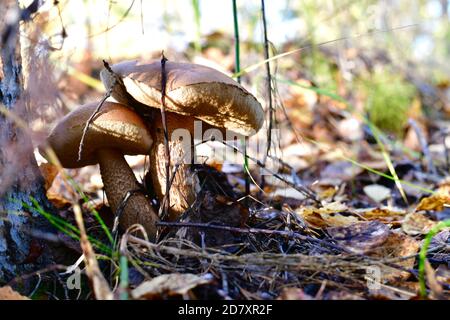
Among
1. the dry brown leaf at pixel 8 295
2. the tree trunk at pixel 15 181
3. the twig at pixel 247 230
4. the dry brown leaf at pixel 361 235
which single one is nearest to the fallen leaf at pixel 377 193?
the dry brown leaf at pixel 361 235

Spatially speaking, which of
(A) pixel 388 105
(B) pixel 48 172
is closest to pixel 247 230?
(B) pixel 48 172

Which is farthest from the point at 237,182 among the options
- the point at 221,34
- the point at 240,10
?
the point at 221,34

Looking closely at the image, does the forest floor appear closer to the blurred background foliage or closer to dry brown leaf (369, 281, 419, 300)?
dry brown leaf (369, 281, 419, 300)

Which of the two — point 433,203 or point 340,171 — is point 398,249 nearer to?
point 433,203

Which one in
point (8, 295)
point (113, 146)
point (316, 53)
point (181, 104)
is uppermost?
point (316, 53)

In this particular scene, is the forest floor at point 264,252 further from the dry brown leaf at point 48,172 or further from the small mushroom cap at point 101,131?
the small mushroom cap at point 101,131
